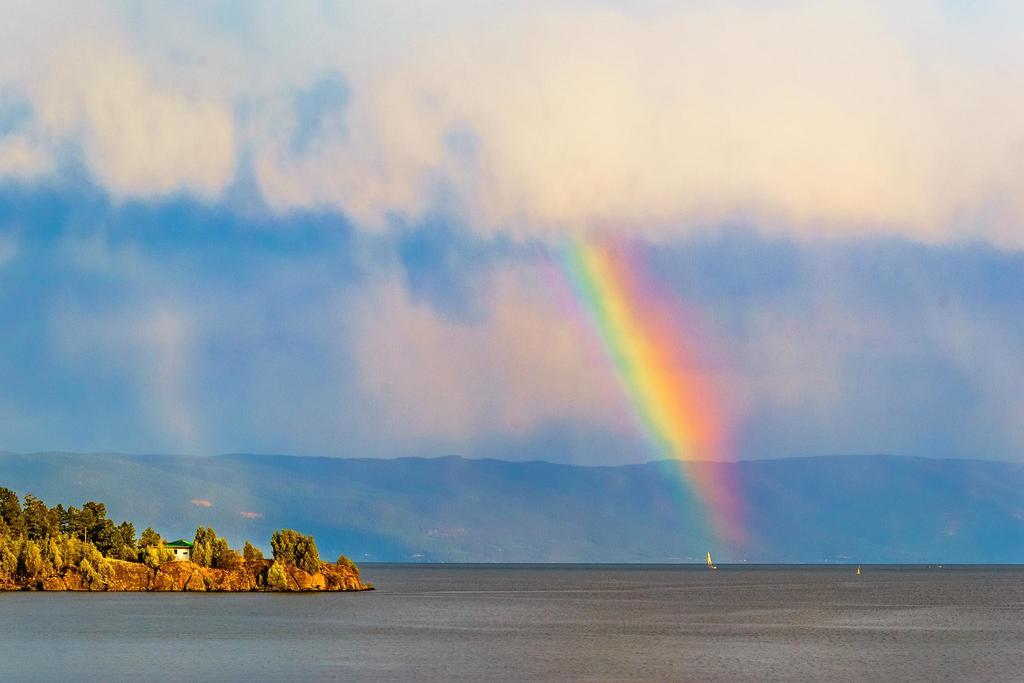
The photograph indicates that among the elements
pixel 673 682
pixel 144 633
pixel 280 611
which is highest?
pixel 280 611

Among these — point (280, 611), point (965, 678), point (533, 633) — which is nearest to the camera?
point (965, 678)

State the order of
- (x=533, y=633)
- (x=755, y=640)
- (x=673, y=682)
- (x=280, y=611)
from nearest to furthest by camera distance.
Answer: (x=673, y=682) < (x=755, y=640) < (x=533, y=633) < (x=280, y=611)

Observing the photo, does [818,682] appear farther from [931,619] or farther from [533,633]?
[931,619]

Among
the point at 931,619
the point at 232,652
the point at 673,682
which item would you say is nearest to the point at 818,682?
the point at 673,682

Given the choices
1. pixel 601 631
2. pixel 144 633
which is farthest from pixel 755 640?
pixel 144 633

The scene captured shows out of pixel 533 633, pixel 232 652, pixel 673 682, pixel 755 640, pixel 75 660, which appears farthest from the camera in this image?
pixel 533 633

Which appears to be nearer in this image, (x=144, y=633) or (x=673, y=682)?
(x=673, y=682)

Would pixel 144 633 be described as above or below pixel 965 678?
above

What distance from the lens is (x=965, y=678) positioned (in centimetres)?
10975

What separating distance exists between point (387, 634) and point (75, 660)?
45.0 meters

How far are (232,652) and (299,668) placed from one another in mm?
16587

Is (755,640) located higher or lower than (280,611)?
lower

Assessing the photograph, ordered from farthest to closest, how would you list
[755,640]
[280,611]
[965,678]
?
[280,611] → [755,640] → [965,678]

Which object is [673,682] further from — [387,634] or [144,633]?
[144,633]
